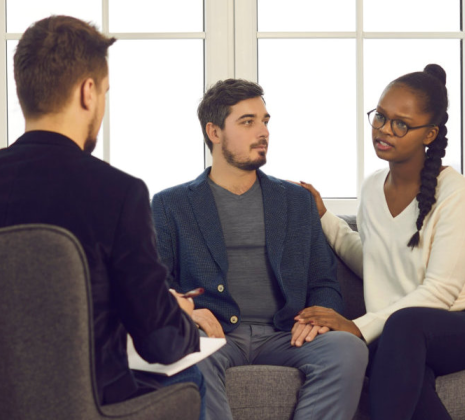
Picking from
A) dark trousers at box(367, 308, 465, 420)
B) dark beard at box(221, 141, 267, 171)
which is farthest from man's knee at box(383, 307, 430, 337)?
dark beard at box(221, 141, 267, 171)

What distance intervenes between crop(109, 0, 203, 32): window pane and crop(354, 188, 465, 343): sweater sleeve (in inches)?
60.3

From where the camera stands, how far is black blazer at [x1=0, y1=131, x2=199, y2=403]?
1.23 metres

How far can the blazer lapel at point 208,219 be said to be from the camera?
243cm

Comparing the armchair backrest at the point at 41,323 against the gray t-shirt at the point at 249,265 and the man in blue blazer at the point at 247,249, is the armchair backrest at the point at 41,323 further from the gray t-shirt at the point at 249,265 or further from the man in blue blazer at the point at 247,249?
the gray t-shirt at the point at 249,265

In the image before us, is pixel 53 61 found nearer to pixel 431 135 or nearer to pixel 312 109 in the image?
pixel 431 135

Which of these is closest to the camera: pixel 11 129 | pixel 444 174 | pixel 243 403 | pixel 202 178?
pixel 243 403

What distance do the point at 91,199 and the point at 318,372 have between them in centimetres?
114

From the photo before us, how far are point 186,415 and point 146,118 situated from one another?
81.4 inches

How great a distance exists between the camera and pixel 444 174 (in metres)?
2.39

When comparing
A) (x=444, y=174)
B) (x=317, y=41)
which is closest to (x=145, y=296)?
(x=444, y=174)

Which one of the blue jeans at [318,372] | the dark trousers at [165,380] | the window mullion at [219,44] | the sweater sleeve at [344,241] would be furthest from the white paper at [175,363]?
the window mullion at [219,44]

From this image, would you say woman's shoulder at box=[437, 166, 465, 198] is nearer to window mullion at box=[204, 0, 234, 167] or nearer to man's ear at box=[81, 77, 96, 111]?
window mullion at box=[204, 0, 234, 167]

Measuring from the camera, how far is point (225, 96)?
265 cm

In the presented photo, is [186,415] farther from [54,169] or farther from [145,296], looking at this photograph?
[54,169]
